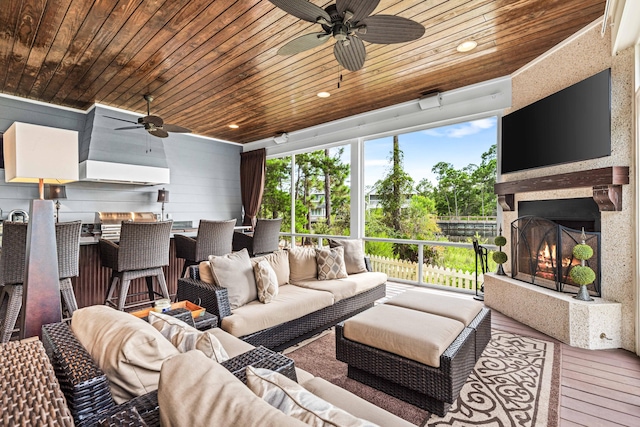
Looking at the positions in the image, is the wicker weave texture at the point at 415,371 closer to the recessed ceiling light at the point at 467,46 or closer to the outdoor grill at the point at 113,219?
the recessed ceiling light at the point at 467,46

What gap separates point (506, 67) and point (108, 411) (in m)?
4.46

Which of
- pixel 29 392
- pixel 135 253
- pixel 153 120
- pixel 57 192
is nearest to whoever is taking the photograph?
pixel 29 392

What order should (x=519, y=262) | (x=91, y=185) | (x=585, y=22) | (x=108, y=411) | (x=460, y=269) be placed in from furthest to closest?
(x=91, y=185) < (x=460, y=269) < (x=519, y=262) < (x=585, y=22) < (x=108, y=411)

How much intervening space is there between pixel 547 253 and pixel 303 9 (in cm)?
319

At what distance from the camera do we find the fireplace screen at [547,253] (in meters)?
2.87

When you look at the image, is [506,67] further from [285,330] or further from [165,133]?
[165,133]

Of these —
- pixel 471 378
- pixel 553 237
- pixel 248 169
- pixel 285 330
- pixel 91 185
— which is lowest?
pixel 471 378

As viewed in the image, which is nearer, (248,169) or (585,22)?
(585,22)

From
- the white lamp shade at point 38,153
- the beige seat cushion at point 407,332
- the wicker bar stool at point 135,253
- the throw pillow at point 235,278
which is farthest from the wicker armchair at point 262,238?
the white lamp shade at point 38,153

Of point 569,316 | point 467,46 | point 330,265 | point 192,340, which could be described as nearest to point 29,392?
point 192,340

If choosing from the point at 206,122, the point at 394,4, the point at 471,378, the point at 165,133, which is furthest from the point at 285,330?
the point at 206,122

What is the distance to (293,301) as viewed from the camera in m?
2.63

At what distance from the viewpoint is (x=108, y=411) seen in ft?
2.96

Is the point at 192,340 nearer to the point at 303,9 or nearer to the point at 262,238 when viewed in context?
the point at 303,9
